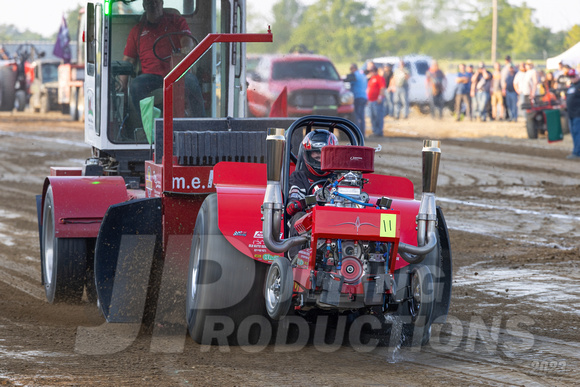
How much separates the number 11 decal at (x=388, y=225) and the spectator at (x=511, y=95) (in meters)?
23.3

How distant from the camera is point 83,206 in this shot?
7285 mm

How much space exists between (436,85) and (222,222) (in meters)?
25.2

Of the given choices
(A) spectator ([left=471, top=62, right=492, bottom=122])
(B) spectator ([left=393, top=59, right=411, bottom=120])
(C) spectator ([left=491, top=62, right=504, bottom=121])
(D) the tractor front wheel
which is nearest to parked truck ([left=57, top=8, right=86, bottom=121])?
(B) spectator ([left=393, top=59, right=411, bottom=120])

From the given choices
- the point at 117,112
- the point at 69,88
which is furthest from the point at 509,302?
the point at 69,88

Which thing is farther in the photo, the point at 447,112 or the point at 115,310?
the point at 447,112

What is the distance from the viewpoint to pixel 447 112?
98.7ft

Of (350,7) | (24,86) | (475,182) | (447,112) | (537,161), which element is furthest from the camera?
(350,7)

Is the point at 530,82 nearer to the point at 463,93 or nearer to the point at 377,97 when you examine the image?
the point at 463,93

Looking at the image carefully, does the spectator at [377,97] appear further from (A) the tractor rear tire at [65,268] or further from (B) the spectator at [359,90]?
(A) the tractor rear tire at [65,268]

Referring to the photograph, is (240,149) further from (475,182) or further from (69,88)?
(69,88)

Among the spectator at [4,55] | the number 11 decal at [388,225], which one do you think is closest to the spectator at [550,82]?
the number 11 decal at [388,225]

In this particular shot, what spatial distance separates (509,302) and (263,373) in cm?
301

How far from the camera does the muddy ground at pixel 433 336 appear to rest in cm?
514

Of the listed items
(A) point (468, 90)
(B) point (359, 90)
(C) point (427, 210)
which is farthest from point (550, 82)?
(C) point (427, 210)
